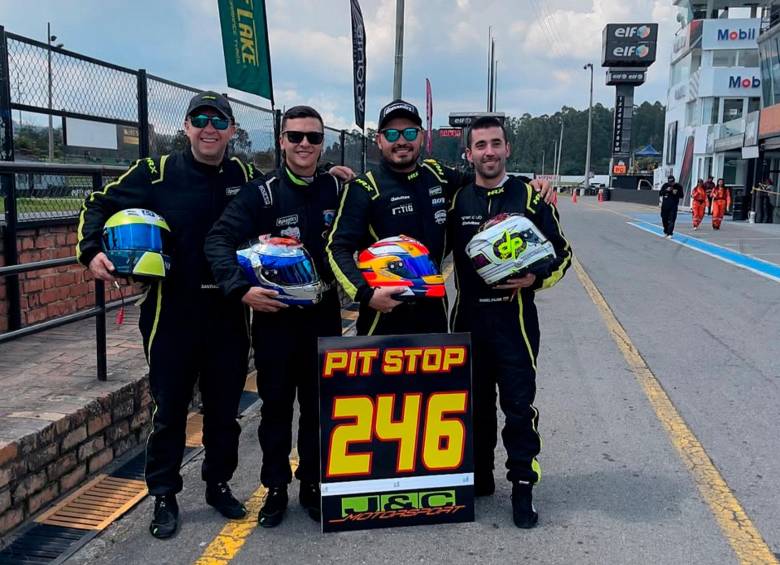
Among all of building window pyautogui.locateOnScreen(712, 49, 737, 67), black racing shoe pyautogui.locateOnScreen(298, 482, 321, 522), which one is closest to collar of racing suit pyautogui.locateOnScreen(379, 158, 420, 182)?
black racing shoe pyautogui.locateOnScreen(298, 482, 321, 522)

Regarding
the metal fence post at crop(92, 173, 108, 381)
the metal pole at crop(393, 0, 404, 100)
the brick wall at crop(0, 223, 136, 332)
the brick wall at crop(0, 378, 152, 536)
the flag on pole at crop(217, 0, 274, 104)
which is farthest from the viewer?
the metal pole at crop(393, 0, 404, 100)

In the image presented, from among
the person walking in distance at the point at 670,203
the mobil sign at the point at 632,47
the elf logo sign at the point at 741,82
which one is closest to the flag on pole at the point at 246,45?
the person walking in distance at the point at 670,203

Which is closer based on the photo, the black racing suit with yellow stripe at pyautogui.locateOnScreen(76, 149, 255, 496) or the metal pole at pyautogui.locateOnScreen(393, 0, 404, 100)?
the black racing suit with yellow stripe at pyautogui.locateOnScreen(76, 149, 255, 496)

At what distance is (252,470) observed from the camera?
4066mm

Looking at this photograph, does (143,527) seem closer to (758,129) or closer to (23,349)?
(23,349)

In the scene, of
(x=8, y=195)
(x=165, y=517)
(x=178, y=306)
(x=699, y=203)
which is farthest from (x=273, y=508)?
(x=699, y=203)

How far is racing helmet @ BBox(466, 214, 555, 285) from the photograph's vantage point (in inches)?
127

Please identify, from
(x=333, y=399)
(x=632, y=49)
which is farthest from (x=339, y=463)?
(x=632, y=49)

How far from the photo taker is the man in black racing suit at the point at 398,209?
341 centimetres

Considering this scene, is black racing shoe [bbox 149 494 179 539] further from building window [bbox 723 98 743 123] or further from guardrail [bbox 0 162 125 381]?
building window [bbox 723 98 743 123]

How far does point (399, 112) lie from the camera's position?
3438 millimetres

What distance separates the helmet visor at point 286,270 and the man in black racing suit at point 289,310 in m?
0.18

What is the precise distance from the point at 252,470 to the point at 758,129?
98.2 ft

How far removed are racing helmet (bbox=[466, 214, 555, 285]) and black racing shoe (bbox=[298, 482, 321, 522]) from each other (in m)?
1.37
